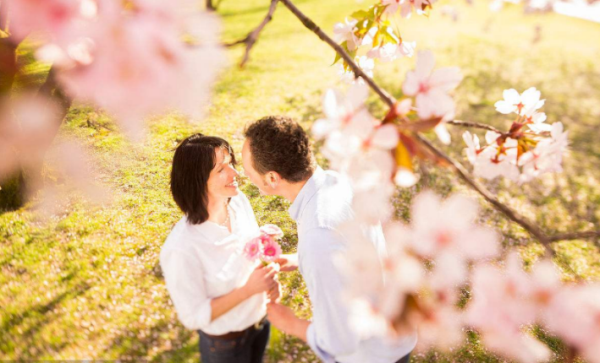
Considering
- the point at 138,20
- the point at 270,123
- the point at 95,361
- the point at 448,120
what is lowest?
the point at 95,361

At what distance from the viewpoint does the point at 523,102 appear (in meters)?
1.60

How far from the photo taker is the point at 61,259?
3.60m

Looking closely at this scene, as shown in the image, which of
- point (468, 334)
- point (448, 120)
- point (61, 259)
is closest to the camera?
point (448, 120)

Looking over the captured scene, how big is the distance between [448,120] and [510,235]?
5596 mm

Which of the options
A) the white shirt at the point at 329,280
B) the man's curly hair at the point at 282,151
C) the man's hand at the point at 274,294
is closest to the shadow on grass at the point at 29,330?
the man's hand at the point at 274,294

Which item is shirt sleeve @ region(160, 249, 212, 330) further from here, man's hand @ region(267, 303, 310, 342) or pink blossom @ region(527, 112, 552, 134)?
pink blossom @ region(527, 112, 552, 134)

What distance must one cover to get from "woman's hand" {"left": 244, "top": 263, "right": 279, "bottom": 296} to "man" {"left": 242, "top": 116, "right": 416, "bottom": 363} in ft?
0.51

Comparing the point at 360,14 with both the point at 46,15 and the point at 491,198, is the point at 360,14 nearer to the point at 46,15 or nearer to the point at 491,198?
the point at 491,198

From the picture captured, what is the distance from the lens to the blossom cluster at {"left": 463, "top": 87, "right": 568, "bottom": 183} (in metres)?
1.43

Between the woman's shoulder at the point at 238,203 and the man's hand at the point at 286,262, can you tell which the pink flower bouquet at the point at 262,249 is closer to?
→ the man's hand at the point at 286,262

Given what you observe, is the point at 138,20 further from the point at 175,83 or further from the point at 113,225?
the point at 113,225

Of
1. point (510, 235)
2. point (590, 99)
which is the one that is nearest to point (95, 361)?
point (510, 235)

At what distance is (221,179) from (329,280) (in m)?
0.88

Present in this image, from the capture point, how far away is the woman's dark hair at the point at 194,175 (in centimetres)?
205
